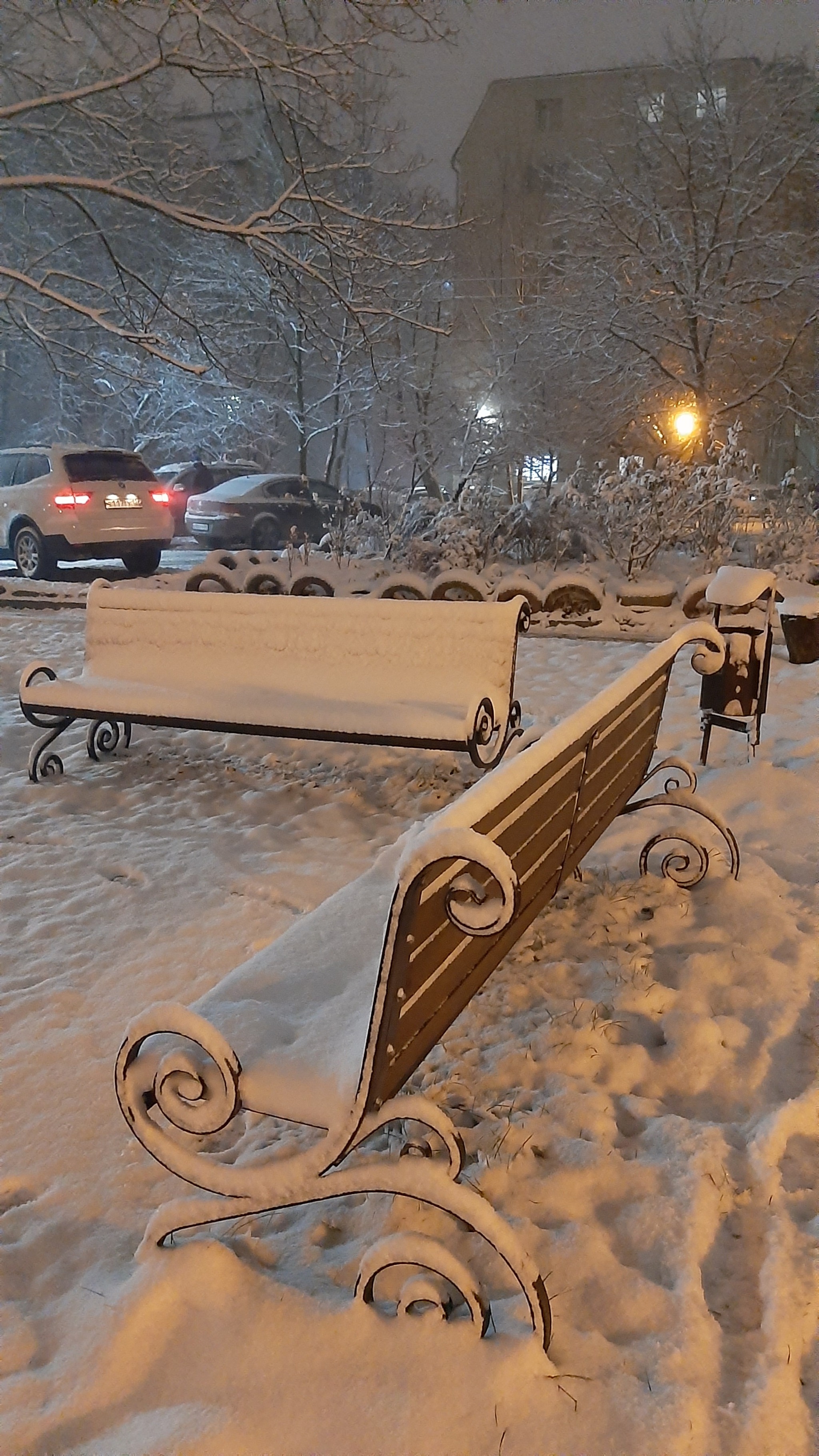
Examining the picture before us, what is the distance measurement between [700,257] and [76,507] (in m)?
14.1

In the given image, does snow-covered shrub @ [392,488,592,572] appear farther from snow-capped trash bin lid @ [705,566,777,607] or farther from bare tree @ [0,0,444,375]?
snow-capped trash bin lid @ [705,566,777,607]

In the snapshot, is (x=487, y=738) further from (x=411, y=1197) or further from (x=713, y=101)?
(x=713, y=101)

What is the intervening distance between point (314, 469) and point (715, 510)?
1068 inches

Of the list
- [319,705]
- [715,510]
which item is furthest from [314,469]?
[319,705]

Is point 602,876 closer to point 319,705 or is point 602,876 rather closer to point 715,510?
point 319,705

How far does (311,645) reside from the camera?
17.8 feet

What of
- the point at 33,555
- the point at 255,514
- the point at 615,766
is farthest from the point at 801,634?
the point at 255,514

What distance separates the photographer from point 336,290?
916 centimetres

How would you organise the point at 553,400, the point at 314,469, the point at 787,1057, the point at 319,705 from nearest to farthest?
the point at 787,1057 → the point at 319,705 → the point at 553,400 → the point at 314,469

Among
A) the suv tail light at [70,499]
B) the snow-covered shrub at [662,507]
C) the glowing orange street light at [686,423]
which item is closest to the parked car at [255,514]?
the suv tail light at [70,499]

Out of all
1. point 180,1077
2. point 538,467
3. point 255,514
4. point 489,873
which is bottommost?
point 180,1077

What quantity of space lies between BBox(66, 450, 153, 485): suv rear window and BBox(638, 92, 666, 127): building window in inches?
611

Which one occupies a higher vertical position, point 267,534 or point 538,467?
point 538,467

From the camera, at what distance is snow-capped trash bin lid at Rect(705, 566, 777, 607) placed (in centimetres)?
498
